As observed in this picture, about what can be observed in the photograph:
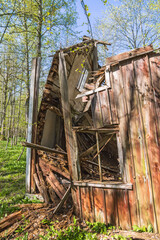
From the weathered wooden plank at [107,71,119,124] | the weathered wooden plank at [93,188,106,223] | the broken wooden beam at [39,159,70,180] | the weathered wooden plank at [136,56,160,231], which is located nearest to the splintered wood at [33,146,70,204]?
the broken wooden beam at [39,159,70,180]

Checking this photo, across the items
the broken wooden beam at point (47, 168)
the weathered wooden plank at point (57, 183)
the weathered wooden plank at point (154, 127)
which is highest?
A: the weathered wooden plank at point (154, 127)

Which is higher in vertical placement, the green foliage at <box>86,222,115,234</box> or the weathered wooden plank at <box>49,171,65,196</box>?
the weathered wooden plank at <box>49,171,65,196</box>

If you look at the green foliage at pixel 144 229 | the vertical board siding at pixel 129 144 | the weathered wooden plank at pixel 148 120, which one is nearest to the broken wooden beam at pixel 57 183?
the vertical board siding at pixel 129 144

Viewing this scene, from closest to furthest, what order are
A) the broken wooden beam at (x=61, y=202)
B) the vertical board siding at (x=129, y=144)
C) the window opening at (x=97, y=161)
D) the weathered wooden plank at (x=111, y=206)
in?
the vertical board siding at (x=129, y=144), the weathered wooden plank at (x=111, y=206), the broken wooden beam at (x=61, y=202), the window opening at (x=97, y=161)

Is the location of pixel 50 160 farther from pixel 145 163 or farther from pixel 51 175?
pixel 145 163

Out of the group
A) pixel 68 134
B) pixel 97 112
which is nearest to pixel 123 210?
pixel 68 134

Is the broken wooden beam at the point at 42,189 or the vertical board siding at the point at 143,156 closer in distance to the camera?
the vertical board siding at the point at 143,156

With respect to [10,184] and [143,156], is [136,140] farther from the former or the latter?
[10,184]

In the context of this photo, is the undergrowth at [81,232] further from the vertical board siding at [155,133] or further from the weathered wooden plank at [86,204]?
the vertical board siding at [155,133]

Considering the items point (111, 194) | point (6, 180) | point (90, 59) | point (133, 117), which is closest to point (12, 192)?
point (6, 180)

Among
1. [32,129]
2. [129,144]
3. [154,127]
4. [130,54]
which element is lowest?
[129,144]

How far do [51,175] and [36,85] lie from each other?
3.81 metres

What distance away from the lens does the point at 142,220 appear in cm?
411

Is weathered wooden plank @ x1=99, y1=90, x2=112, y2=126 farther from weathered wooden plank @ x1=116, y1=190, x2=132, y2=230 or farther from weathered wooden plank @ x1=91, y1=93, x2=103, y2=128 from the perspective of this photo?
weathered wooden plank @ x1=116, y1=190, x2=132, y2=230
